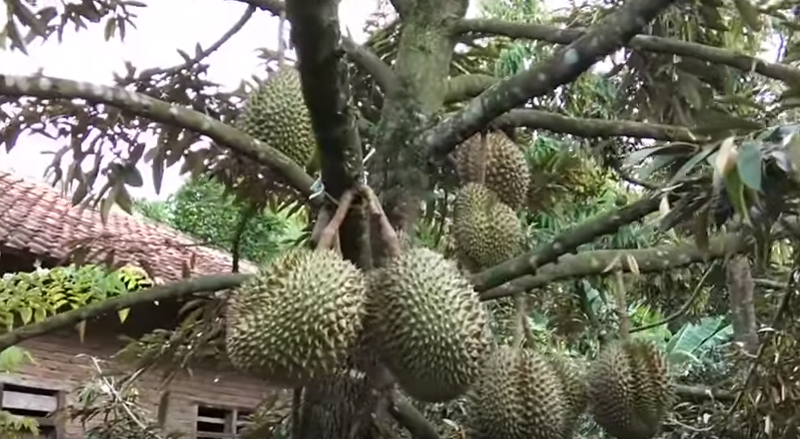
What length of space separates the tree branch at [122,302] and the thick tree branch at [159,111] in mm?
181

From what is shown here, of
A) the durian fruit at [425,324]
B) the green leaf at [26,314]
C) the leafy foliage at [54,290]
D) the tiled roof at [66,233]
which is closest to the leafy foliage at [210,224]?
the tiled roof at [66,233]

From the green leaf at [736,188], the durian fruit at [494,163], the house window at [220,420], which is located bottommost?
the house window at [220,420]

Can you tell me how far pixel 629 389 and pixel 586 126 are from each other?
0.44m

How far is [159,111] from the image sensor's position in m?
1.41

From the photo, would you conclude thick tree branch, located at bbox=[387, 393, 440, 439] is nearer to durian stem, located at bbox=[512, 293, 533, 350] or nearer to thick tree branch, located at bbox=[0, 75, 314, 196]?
durian stem, located at bbox=[512, 293, 533, 350]

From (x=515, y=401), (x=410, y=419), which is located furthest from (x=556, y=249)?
(x=410, y=419)

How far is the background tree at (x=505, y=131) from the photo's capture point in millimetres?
1243

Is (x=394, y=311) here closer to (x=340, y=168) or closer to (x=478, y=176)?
(x=340, y=168)

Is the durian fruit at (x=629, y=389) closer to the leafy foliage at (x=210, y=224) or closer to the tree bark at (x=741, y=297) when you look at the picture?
the tree bark at (x=741, y=297)

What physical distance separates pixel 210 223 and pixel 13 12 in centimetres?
557

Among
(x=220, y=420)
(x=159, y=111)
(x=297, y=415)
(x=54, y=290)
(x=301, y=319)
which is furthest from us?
(x=220, y=420)

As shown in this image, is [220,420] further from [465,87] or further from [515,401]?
[515,401]

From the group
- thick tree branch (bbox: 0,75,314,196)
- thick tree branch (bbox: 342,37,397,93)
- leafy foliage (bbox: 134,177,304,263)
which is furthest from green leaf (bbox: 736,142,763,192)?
leafy foliage (bbox: 134,177,304,263)

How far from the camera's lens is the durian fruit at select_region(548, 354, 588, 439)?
1.64 meters
